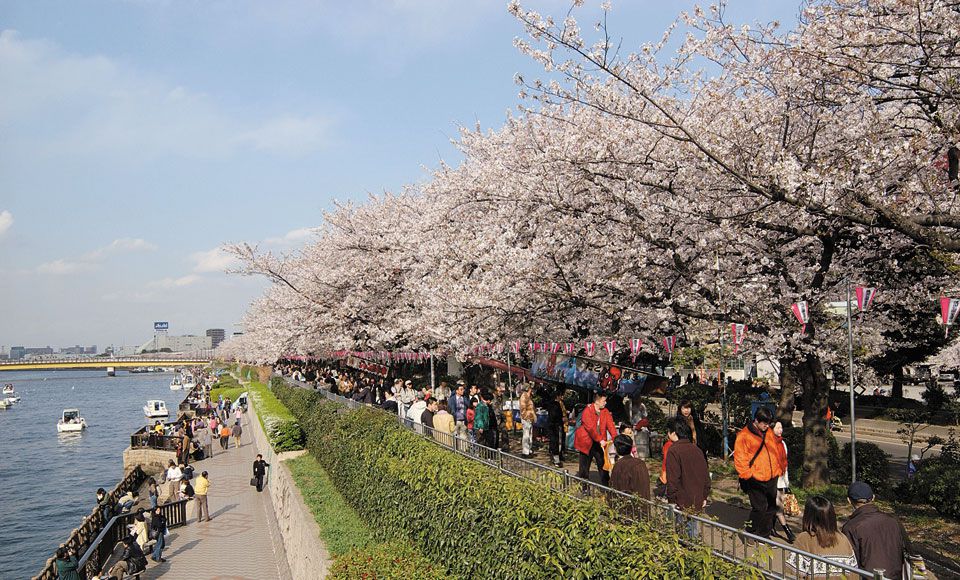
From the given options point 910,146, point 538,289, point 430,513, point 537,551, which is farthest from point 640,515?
point 538,289

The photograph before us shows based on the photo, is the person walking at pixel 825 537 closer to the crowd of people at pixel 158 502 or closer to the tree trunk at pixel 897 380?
the crowd of people at pixel 158 502

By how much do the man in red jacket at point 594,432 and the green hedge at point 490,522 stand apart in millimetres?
1855

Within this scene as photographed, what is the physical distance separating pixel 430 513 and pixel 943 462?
31.5ft

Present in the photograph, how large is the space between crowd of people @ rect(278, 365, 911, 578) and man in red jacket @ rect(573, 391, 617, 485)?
0.01 metres

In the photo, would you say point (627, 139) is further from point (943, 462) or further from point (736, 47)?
point (943, 462)

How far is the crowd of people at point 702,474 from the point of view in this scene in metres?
5.38

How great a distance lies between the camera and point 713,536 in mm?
5145

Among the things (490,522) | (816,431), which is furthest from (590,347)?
(490,522)

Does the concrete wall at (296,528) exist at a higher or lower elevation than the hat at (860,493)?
lower

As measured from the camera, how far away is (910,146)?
9398 millimetres

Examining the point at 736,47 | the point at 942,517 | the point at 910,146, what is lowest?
the point at 942,517

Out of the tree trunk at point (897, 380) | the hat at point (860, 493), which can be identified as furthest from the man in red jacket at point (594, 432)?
the tree trunk at point (897, 380)

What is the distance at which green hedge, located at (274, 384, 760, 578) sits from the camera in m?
5.19

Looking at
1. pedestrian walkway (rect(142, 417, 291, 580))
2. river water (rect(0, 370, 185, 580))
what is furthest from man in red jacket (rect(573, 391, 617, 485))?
river water (rect(0, 370, 185, 580))
